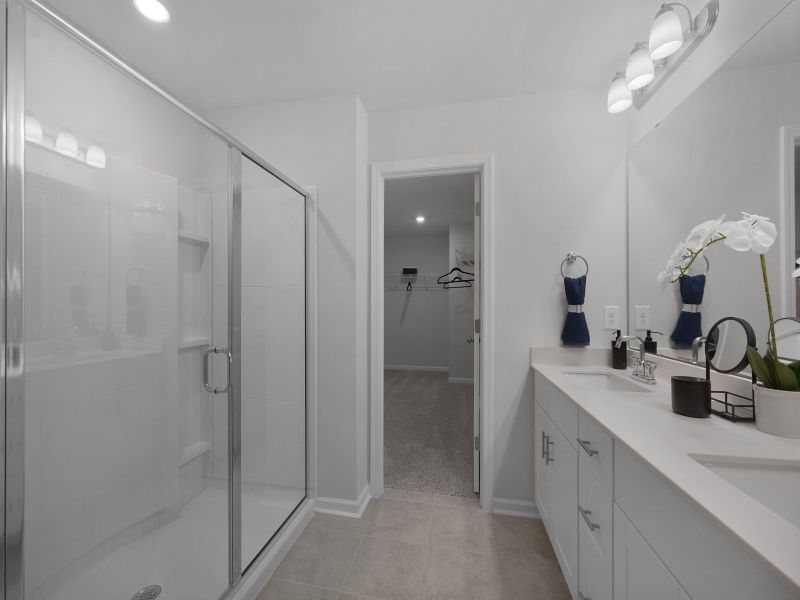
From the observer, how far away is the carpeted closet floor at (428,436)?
2389 millimetres

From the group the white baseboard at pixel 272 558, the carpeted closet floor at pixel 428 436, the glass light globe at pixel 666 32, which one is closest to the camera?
the glass light globe at pixel 666 32

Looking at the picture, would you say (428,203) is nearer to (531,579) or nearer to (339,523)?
(339,523)

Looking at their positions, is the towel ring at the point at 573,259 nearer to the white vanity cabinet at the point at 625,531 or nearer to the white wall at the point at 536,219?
the white wall at the point at 536,219

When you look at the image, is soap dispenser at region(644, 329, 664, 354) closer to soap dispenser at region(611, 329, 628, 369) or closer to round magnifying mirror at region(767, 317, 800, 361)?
soap dispenser at region(611, 329, 628, 369)

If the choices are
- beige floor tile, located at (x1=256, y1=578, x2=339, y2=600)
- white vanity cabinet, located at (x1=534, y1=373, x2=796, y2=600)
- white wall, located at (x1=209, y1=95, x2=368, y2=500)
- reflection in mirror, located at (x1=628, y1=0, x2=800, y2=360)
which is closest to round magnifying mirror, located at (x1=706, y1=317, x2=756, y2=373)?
reflection in mirror, located at (x1=628, y1=0, x2=800, y2=360)

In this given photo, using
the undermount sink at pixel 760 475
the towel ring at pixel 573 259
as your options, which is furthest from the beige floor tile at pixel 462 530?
the towel ring at pixel 573 259

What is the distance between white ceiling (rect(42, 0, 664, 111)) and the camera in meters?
1.46

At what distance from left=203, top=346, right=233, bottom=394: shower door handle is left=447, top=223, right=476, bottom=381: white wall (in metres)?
4.15

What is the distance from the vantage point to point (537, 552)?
171 cm

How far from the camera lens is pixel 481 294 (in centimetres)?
215

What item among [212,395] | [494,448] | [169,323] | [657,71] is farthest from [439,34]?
[494,448]

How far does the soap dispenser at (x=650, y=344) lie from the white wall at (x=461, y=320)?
341 cm

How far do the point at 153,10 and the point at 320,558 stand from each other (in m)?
2.61

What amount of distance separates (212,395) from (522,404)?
1.66 meters
